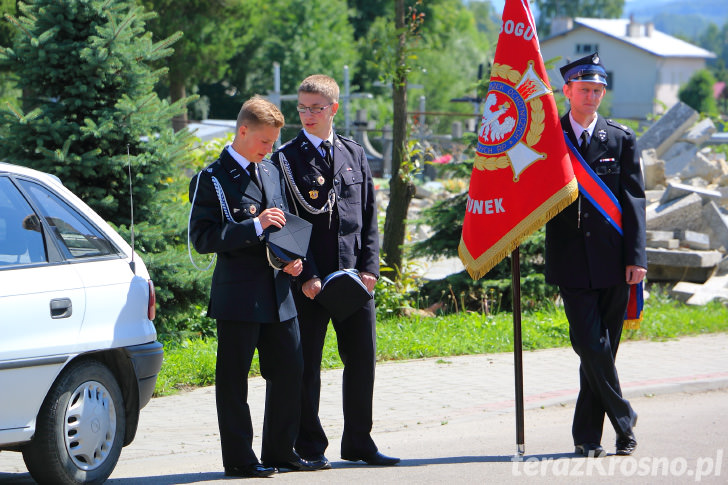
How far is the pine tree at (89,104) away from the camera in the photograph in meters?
8.25

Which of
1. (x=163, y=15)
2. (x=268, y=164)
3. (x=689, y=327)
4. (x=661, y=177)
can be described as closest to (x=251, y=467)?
(x=268, y=164)

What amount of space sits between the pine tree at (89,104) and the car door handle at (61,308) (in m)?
3.52

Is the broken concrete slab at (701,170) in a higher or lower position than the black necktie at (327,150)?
lower

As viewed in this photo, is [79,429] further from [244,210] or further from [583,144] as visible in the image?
[583,144]

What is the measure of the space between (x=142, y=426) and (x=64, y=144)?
2.84 meters

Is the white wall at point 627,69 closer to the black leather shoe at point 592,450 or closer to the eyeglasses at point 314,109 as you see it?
the black leather shoe at point 592,450

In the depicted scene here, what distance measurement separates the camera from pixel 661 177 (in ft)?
49.5

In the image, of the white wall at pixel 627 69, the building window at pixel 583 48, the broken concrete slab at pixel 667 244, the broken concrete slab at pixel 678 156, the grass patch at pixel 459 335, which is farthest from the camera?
the white wall at pixel 627 69

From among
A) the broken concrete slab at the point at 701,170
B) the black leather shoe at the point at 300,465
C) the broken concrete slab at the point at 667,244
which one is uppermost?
the broken concrete slab at the point at 701,170

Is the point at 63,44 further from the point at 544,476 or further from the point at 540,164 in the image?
the point at 544,476

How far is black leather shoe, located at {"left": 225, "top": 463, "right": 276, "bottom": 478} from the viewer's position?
5148 millimetres

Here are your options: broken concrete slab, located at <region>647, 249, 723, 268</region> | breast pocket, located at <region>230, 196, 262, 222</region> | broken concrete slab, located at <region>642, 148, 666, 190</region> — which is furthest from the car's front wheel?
broken concrete slab, located at <region>642, 148, 666, 190</region>

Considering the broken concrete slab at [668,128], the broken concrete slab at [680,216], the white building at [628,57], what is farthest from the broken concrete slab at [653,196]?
the white building at [628,57]

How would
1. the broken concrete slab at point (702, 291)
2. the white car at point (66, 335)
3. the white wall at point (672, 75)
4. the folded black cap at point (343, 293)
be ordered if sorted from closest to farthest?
1. the white car at point (66, 335)
2. the folded black cap at point (343, 293)
3. the broken concrete slab at point (702, 291)
4. the white wall at point (672, 75)
